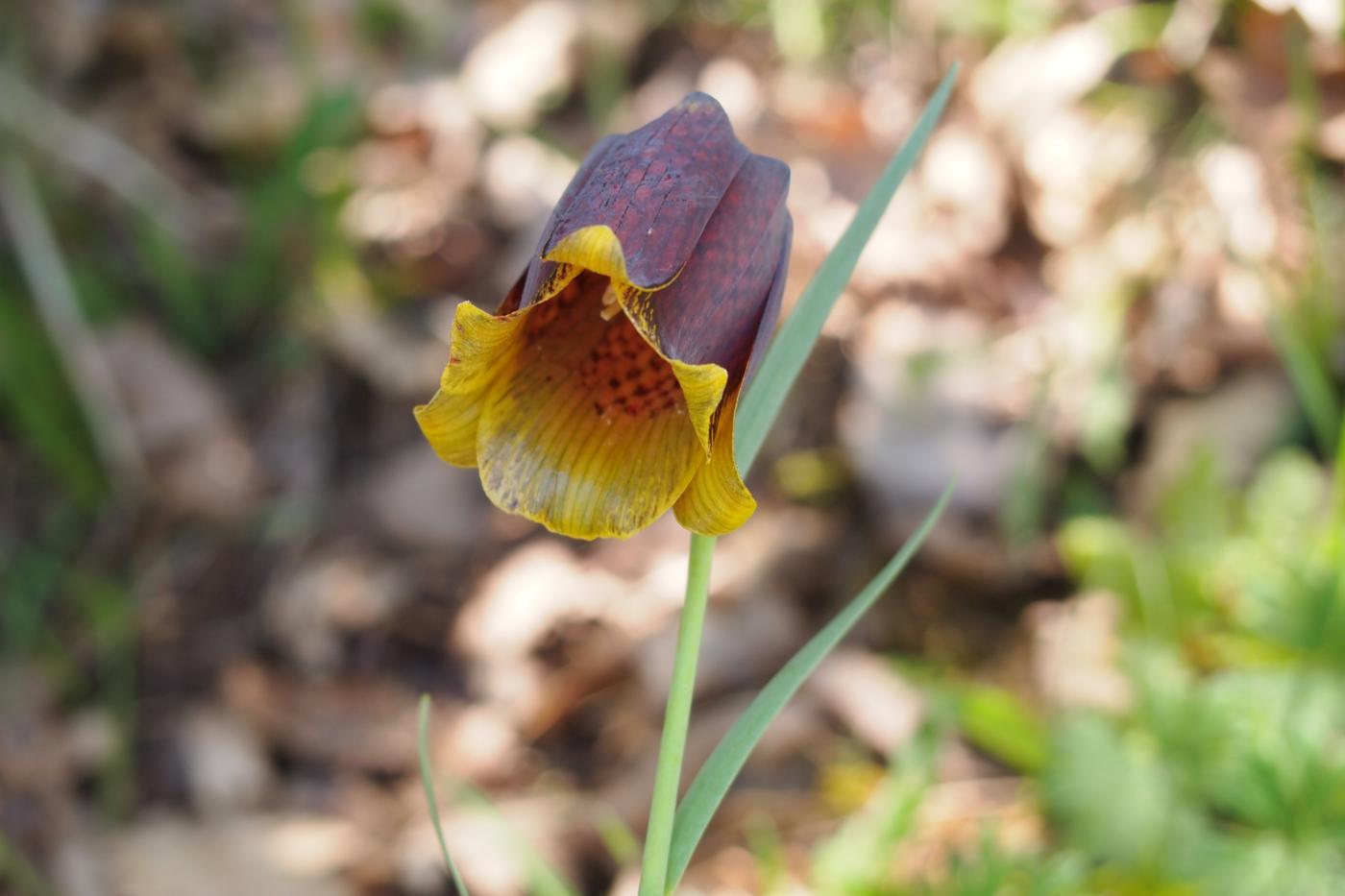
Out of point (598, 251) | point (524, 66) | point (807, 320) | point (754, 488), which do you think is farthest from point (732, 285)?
point (524, 66)

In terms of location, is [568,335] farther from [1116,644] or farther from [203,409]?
[203,409]

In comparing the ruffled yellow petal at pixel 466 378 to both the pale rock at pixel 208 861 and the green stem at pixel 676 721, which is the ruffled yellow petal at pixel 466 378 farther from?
the pale rock at pixel 208 861

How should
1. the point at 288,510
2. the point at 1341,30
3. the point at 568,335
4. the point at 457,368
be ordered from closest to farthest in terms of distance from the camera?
A: the point at 457,368, the point at 568,335, the point at 1341,30, the point at 288,510

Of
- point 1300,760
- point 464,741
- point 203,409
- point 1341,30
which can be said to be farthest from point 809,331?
point 203,409

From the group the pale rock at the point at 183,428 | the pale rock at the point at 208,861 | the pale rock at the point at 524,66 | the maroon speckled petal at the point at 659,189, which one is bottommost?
the pale rock at the point at 208,861

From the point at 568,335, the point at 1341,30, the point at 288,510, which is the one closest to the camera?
the point at 568,335

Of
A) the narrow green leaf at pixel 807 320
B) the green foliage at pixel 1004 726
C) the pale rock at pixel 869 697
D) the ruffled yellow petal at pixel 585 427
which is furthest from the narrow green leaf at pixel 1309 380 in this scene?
the ruffled yellow petal at pixel 585 427

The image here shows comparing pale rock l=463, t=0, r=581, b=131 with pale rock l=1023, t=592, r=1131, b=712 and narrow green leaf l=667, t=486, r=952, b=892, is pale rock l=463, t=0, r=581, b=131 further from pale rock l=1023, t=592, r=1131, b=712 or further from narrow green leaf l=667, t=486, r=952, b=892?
narrow green leaf l=667, t=486, r=952, b=892
